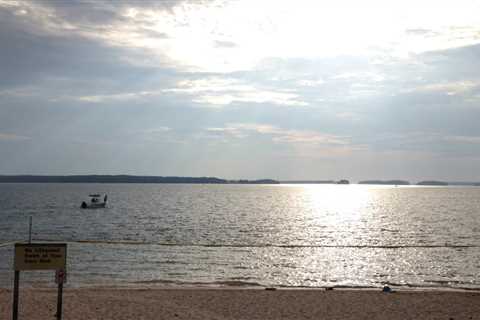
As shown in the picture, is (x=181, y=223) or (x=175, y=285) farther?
(x=181, y=223)

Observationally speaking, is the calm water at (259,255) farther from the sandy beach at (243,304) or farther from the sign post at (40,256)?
the sign post at (40,256)

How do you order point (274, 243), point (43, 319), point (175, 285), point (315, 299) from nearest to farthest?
1. point (43, 319)
2. point (315, 299)
3. point (175, 285)
4. point (274, 243)

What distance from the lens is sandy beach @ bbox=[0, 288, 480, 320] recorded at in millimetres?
16938

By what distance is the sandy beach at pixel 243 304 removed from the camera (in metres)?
16.9

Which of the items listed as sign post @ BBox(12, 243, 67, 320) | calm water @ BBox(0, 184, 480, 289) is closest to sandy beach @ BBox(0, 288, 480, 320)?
sign post @ BBox(12, 243, 67, 320)

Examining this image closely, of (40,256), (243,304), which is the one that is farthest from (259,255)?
(40,256)

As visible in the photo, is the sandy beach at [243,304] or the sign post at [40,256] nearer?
the sign post at [40,256]

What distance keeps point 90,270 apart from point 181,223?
134 feet

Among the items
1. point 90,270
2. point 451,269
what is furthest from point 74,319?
point 451,269

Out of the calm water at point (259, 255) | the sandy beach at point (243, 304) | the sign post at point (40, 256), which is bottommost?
the calm water at point (259, 255)

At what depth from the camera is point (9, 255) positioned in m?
33.5

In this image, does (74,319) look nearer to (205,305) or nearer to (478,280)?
(205,305)

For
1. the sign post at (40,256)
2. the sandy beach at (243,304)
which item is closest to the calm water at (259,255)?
the sandy beach at (243,304)

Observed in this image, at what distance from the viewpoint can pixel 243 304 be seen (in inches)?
750
